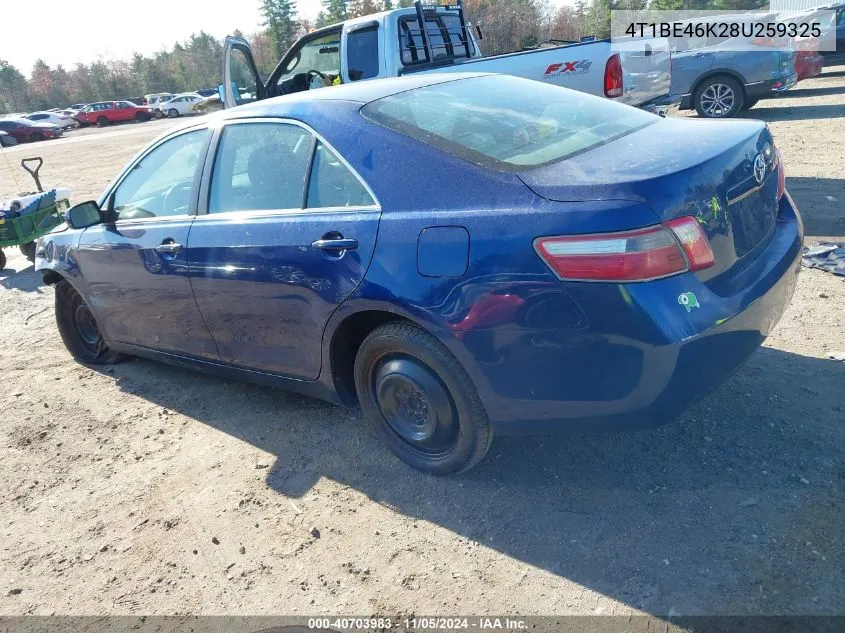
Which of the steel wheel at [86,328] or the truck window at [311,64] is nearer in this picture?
the steel wheel at [86,328]

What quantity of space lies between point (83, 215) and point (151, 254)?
644 millimetres

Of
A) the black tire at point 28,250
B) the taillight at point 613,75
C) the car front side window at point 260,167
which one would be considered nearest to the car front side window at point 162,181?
the car front side window at point 260,167

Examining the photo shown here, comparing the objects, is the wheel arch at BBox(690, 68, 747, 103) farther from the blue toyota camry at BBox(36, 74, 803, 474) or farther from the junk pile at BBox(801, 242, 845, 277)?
the blue toyota camry at BBox(36, 74, 803, 474)

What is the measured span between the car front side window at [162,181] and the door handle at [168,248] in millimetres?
193

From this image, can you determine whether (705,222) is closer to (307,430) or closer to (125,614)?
(307,430)

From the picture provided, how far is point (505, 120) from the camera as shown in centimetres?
309

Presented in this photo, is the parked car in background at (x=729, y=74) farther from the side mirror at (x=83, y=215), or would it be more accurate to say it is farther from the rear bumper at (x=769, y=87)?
the side mirror at (x=83, y=215)

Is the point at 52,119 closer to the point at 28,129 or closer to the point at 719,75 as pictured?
the point at 28,129

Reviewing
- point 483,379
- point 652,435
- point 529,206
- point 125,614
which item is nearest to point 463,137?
point 529,206

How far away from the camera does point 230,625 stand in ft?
8.07

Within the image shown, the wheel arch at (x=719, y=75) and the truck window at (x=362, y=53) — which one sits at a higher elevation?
the truck window at (x=362, y=53)

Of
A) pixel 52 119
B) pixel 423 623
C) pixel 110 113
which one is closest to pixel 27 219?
pixel 423 623

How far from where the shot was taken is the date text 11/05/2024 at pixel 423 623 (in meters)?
2.29

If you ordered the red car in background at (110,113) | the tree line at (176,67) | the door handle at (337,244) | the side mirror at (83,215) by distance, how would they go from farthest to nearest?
the tree line at (176,67)
the red car in background at (110,113)
the side mirror at (83,215)
the door handle at (337,244)
